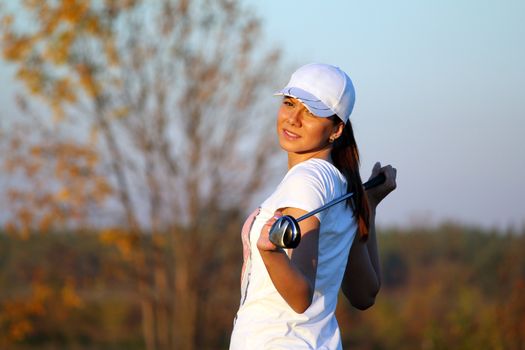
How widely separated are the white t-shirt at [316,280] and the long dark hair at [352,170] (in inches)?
1.7

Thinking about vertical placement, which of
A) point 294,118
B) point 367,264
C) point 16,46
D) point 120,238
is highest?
point 16,46

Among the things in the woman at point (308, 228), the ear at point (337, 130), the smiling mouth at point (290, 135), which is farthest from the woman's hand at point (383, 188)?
the smiling mouth at point (290, 135)

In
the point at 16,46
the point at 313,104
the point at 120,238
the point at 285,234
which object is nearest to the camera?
the point at 285,234

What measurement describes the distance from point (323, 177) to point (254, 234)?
24 cm

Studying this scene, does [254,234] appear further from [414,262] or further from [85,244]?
[414,262]

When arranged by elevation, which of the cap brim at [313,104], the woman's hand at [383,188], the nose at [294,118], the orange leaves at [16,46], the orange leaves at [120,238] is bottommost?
the orange leaves at [120,238]

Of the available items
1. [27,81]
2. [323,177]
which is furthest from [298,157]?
[27,81]

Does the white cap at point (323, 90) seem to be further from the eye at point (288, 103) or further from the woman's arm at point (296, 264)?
the woman's arm at point (296, 264)

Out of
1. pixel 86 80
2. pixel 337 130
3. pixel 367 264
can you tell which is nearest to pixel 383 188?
pixel 367 264

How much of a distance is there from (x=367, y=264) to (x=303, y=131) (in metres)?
0.53

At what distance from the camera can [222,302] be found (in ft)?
42.1

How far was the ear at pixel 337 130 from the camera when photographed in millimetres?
2629

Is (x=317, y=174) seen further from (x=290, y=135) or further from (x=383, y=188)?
(x=383, y=188)

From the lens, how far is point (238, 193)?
11977mm
